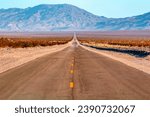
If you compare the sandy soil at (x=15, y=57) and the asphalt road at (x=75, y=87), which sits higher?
the asphalt road at (x=75, y=87)

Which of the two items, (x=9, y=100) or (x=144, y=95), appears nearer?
(x=9, y=100)

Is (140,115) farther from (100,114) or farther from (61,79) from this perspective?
(61,79)

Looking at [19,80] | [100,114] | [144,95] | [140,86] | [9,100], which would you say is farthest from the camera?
[19,80]

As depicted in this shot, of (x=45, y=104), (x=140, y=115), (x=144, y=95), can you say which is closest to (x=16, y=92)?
(x=45, y=104)

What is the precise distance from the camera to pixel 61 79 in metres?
18.6

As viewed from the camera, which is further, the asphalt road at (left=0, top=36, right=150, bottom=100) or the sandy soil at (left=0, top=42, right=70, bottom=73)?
the sandy soil at (left=0, top=42, right=70, bottom=73)

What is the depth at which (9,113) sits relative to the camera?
414 inches

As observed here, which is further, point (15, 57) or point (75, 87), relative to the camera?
point (15, 57)

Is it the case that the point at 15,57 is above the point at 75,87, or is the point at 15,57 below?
below

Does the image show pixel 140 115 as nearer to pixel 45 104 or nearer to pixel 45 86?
pixel 45 104

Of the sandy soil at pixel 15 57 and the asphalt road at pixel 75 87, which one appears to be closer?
the asphalt road at pixel 75 87

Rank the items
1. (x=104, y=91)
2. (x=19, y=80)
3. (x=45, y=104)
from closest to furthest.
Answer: (x=45, y=104), (x=104, y=91), (x=19, y=80)

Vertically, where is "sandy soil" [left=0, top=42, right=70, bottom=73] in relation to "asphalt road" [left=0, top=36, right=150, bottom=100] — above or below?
below

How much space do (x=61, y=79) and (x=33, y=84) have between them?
2216mm
